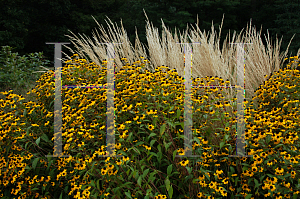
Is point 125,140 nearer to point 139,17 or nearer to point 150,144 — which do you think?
point 150,144

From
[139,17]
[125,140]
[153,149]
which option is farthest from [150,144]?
[139,17]

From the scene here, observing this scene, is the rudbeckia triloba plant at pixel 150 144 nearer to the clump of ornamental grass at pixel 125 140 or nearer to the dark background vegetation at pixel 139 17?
the clump of ornamental grass at pixel 125 140

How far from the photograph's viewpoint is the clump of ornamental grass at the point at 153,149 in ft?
4.84

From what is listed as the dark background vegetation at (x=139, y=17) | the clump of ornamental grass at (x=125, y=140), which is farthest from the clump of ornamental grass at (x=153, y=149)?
the dark background vegetation at (x=139, y=17)

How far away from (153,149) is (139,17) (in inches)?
541

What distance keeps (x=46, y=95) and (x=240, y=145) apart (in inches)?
63.2

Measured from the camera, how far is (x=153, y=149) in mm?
1881

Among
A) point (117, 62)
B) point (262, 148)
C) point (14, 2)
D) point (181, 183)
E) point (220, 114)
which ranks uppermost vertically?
point (14, 2)

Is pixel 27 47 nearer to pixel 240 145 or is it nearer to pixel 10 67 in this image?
pixel 10 67

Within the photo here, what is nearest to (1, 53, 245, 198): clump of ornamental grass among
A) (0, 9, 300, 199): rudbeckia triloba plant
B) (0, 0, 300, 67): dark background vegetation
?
(0, 9, 300, 199): rudbeckia triloba plant

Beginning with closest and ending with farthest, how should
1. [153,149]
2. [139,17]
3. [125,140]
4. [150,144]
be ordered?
[150,144], [125,140], [153,149], [139,17]

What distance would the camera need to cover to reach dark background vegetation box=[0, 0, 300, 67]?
11.9 meters

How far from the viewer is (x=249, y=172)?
150 centimetres

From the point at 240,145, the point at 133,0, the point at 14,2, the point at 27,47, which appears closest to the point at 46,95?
the point at 240,145
